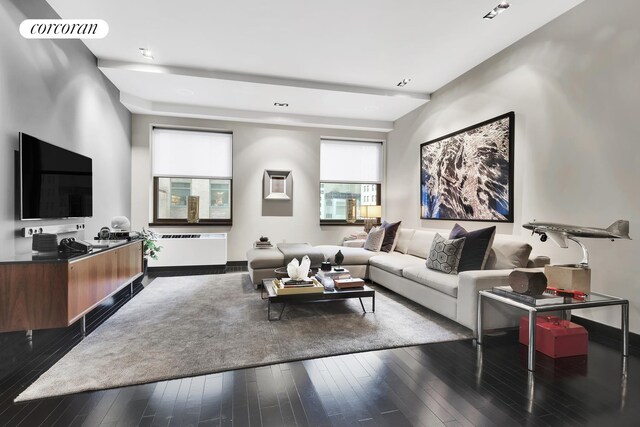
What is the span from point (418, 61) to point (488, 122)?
121 cm

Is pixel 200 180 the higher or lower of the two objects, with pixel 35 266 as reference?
higher

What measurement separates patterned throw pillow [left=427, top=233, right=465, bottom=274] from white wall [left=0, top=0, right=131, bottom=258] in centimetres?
396

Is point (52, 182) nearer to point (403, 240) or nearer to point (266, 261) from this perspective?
point (266, 261)

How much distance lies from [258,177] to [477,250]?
426cm

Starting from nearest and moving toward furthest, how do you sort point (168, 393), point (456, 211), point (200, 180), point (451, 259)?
point (168, 393), point (451, 259), point (456, 211), point (200, 180)

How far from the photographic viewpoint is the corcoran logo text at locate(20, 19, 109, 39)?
2652 mm

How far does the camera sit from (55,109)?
10.7 feet

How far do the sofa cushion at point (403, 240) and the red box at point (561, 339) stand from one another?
8.30 feet

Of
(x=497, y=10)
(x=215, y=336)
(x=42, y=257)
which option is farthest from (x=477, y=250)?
(x=42, y=257)

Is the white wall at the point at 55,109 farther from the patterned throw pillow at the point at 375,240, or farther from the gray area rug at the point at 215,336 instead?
the patterned throw pillow at the point at 375,240

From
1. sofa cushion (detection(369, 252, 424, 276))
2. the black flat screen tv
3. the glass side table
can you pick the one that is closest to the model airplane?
the glass side table

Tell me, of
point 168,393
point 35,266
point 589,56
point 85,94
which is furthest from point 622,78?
point 85,94

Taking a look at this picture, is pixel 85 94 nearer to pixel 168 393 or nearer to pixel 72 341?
pixel 72 341

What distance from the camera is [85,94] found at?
3.89 meters
